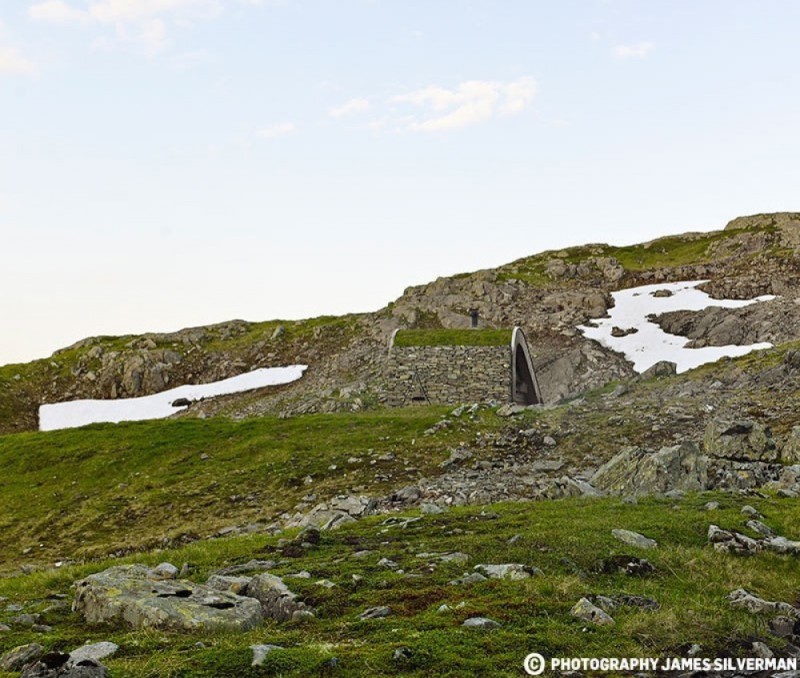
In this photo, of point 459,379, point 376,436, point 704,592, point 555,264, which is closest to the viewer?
point 704,592

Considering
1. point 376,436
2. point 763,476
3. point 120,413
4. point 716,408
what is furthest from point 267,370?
point 763,476

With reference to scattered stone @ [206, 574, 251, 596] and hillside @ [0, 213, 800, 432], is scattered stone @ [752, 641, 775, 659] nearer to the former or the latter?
scattered stone @ [206, 574, 251, 596]

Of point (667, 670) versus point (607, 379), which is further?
point (607, 379)

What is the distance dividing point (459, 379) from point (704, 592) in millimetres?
33267

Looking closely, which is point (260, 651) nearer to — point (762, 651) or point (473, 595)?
point (473, 595)

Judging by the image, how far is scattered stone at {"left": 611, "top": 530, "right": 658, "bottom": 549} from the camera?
12867mm

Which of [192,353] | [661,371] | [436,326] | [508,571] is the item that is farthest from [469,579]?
[192,353]

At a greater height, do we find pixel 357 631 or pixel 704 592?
pixel 357 631

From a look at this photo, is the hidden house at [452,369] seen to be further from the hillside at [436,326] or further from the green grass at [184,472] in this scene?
the hillside at [436,326]

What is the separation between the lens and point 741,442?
72.5 feet

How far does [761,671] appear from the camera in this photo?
7312mm

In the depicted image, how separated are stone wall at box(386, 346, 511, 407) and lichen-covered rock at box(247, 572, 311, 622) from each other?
32.1 meters

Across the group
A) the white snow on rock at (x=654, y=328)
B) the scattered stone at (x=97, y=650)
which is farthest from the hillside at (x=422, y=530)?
the white snow on rock at (x=654, y=328)

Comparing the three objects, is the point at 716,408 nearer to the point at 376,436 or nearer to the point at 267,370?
the point at 376,436
